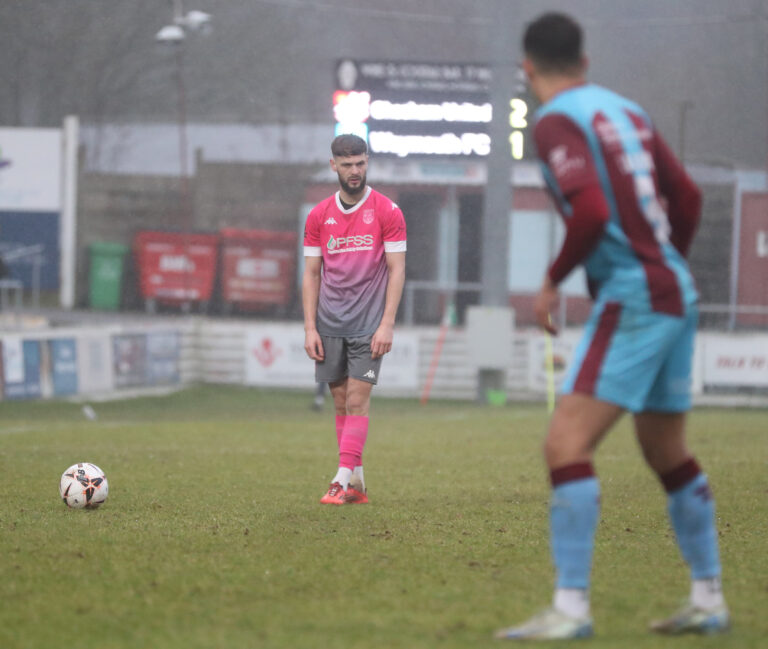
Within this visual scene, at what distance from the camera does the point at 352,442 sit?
22.0 feet

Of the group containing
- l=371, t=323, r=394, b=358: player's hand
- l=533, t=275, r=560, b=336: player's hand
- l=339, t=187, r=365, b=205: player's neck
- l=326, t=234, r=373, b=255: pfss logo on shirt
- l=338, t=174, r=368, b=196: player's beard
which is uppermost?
l=338, t=174, r=368, b=196: player's beard

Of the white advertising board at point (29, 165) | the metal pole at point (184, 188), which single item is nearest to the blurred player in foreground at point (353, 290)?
the metal pole at point (184, 188)

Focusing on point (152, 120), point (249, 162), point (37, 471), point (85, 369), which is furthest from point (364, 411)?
point (152, 120)

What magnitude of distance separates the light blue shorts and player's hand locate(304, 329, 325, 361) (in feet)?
10.4

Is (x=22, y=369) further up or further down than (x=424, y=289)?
further down

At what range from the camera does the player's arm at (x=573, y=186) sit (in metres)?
3.53

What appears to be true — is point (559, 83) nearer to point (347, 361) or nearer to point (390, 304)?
point (390, 304)

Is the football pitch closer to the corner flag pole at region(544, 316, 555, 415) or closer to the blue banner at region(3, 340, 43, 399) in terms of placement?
the blue banner at region(3, 340, 43, 399)

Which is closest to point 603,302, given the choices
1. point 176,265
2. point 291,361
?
point 291,361

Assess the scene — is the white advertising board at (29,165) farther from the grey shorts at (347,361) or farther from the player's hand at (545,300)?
the player's hand at (545,300)

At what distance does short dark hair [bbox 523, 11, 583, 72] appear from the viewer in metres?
3.70

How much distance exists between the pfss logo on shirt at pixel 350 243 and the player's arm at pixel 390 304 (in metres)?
0.13

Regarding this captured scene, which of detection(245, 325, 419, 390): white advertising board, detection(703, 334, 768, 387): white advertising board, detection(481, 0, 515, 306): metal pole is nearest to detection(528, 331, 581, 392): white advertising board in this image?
detection(481, 0, 515, 306): metal pole

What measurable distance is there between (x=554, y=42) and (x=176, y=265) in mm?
26873
